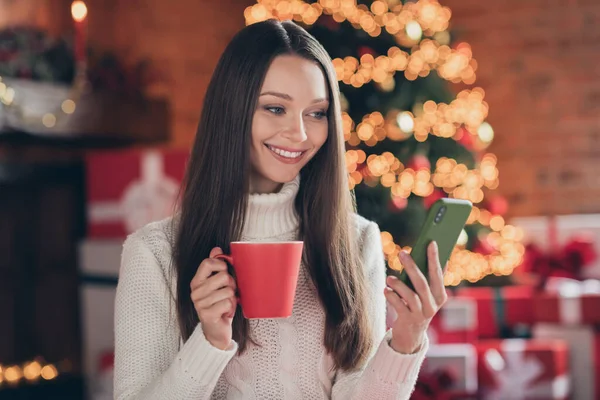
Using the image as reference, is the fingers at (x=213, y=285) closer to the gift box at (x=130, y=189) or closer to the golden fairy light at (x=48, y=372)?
the gift box at (x=130, y=189)

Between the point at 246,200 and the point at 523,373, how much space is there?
2.05m

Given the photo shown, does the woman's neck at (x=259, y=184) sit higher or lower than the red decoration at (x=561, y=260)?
higher

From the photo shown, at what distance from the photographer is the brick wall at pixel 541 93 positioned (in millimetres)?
4371

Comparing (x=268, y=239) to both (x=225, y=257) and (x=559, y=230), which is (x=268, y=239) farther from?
(x=559, y=230)

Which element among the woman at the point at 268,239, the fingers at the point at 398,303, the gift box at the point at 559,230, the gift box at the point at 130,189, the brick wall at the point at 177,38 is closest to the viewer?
the fingers at the point at 398,303

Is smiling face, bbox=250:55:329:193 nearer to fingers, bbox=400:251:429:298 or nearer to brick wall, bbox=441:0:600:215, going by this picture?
fingers, bbox=400:251:429:298

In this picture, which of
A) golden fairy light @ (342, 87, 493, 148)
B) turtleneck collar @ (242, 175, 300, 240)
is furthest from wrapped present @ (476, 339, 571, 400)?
turtleneck collar @ (242, 175, 300, 240)

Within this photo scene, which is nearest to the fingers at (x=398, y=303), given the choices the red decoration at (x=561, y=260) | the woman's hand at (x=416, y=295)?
the woman's hand at (x=416, y=295)

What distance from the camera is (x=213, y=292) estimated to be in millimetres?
1195

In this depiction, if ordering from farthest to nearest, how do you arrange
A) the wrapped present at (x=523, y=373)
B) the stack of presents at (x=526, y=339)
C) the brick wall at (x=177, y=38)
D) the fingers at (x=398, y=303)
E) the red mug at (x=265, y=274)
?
the brick wall at (x=177, y=38)
the wrapped present at (x=523, y=373)
the stack of presents at (x=526, y=339)
the fingers at (x=398, y=303)
the red mug at (x=265, y=274)

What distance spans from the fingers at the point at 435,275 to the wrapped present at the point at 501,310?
2.32 m

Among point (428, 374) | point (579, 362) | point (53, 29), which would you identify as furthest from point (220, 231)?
point (53, 29)

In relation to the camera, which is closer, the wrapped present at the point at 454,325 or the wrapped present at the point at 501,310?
the wrapped present at the point at 454,325

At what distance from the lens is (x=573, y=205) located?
4.42 metres
